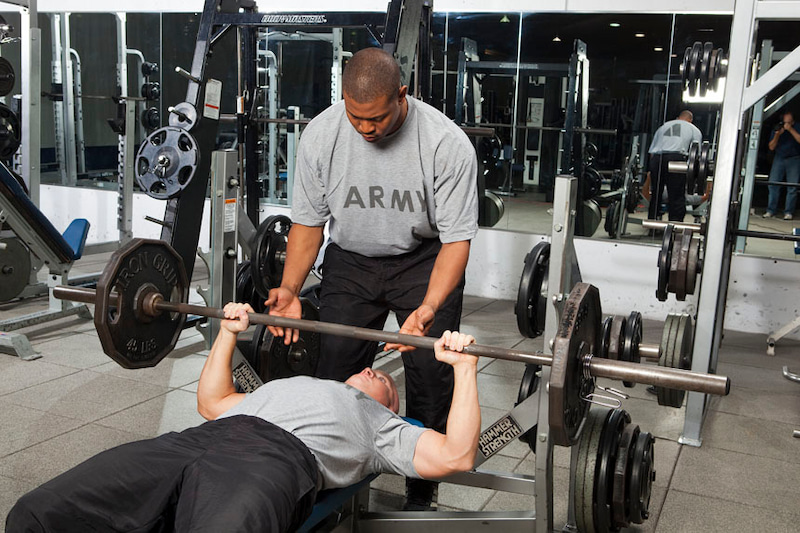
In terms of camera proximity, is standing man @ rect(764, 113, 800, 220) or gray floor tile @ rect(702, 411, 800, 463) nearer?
gray floor tile @ rect(702, 411, 800, 463)

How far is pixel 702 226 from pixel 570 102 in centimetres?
188

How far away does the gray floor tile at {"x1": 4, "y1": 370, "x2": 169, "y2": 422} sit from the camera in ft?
9.59

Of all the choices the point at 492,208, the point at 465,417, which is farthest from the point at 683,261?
the point at 492,208

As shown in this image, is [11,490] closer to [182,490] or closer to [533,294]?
[182,490]

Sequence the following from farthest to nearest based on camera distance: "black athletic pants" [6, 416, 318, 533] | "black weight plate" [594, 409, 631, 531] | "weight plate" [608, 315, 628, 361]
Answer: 1. "weight plate" [608, 315, 628, 361]
2. "black weight plate" [594, 409, 631, 531]
3. "black athletic pants" [6, 416, 318, 533]

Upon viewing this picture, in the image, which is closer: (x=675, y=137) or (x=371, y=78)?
(x=371, y=78)

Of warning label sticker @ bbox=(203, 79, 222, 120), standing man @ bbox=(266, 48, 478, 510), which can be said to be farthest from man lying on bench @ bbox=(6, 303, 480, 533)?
warning label sticker @ bbox=(203, 79, 222, 120)

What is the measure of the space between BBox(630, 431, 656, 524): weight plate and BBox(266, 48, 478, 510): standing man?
0.52 meters

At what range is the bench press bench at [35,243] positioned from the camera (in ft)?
11.7

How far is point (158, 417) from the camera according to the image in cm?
288

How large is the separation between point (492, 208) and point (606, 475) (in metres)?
3.39

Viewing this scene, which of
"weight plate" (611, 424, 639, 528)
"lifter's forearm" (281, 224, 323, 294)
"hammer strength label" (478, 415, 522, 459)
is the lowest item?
"weight plate" (611, 424, 639, 528)

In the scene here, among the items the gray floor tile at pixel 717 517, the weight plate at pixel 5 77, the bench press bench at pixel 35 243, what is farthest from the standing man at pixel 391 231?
the weight plate at pixel 5 77

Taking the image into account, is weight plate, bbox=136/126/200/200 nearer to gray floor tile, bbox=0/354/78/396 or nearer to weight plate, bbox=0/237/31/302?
gray floor tile, bbox=0/354/78/396
